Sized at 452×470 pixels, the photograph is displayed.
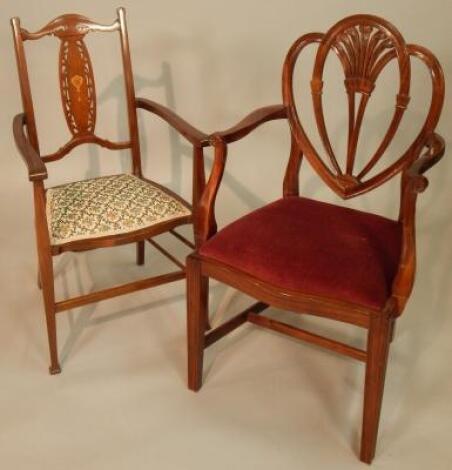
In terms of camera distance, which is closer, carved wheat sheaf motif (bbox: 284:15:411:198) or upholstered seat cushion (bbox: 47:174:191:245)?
carved wheat sheaf motif (bbox: 284:15:411:198)

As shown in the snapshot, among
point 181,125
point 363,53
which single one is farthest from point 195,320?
point 363,53

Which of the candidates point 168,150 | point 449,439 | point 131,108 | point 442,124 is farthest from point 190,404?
point 442,124

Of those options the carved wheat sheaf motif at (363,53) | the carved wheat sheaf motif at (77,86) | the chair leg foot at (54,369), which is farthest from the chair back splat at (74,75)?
the carved wheat sheaf motif at (363,53)

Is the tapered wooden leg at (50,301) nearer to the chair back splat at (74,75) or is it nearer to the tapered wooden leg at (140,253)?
the chair back splat at (74,75)

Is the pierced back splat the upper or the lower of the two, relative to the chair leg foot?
upper

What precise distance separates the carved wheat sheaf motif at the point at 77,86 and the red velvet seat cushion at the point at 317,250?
756 mm

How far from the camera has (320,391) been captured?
6.58ft

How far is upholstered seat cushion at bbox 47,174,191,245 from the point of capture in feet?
6.44

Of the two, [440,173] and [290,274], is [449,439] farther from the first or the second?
[440,173]

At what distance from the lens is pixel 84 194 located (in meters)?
2.11

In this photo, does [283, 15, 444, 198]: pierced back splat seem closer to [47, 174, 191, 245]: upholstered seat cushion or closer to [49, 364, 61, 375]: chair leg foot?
[47, 174, 191, 245]: upholstered seat cushion

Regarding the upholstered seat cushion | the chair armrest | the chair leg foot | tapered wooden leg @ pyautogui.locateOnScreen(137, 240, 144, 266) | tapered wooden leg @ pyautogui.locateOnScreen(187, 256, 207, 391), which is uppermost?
the chair armrest

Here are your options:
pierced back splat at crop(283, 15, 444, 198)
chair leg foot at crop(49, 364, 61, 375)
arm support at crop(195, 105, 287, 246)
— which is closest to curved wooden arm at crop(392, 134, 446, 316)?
pierced back splat at crop(283, 15, 444, 198)

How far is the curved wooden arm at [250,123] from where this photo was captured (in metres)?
1.86
